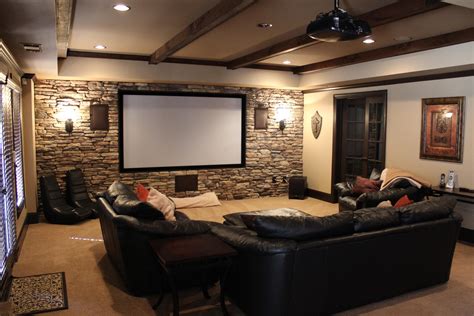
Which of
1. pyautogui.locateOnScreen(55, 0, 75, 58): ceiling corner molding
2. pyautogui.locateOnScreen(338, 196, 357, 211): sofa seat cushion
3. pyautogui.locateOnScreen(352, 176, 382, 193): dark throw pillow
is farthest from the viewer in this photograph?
pyautogui.locateOnScreen(352, 176, 382, 193): dark throw pillow

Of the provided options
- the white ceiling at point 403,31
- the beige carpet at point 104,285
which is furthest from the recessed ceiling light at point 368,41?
the beige carpet at point 104,285

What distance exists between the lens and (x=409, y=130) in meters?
6.54

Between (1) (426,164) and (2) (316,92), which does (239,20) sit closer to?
(1) (426,164)

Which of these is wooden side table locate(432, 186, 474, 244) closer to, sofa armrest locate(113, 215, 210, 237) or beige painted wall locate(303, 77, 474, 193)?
beige painted wall locate(303, 77, 474, 193)

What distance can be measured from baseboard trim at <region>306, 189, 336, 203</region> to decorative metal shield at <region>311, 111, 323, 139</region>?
119 cm

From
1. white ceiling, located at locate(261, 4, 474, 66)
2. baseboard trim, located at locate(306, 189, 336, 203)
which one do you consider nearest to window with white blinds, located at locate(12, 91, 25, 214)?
white ceiling, located at locate(261, 4, 474, 66)

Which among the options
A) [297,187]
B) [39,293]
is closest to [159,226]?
[39,293]

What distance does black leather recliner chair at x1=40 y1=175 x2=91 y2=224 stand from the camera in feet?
21.0

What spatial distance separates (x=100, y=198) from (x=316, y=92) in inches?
216

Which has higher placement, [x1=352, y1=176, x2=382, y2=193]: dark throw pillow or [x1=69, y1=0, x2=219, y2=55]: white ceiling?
[x1=69, y1=0, x2=219, y2=55]: white ceiling

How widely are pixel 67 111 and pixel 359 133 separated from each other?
209 inches

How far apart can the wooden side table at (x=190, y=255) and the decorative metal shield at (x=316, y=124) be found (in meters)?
5.55

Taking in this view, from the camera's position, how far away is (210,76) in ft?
25.1

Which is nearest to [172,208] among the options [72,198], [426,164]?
[72,198]
